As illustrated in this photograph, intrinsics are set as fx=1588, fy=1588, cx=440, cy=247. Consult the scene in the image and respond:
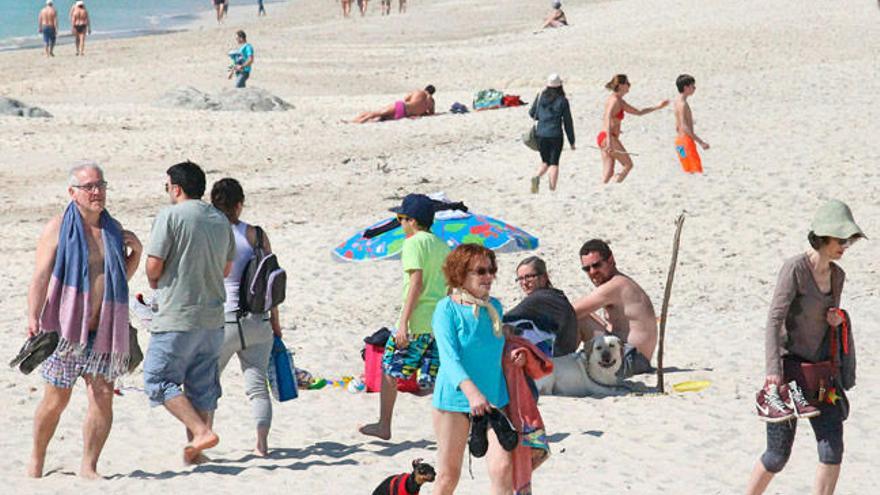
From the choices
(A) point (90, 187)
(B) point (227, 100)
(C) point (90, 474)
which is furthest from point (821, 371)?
(B) point (227, 100)

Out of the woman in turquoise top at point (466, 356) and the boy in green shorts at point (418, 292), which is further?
the boy in green shorts at point (418, 292)

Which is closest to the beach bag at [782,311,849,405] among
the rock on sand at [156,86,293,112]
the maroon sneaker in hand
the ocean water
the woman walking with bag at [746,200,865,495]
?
the woman walking with bag at [746,200,865,495]

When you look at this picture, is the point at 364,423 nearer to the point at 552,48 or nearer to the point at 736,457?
the point at 736,457

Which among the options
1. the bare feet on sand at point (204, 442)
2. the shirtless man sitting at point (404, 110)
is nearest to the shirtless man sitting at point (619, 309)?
the bare feet on sand at point (204, 442)

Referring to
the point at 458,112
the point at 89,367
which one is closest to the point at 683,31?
the point at 458,112

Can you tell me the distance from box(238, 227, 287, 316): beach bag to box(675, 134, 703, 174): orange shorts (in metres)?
9.00

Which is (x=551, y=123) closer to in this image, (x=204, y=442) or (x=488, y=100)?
(x=488, y=100)

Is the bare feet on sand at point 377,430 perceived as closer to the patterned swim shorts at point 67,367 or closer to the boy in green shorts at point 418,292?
the boy in green shorts at point 418,292

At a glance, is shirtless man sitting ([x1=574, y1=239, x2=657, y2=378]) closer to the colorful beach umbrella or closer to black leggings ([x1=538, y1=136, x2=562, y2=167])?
the colorful beach umbrella

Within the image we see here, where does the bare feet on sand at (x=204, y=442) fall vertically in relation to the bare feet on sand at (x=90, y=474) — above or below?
above

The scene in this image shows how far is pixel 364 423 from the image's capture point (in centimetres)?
947

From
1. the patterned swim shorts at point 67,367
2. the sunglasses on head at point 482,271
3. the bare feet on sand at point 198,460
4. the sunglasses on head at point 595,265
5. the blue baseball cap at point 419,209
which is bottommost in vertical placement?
the bare feet on sand at point 198,460

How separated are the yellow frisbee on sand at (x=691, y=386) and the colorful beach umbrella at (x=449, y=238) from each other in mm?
1358

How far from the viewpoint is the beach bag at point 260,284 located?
816 cm
